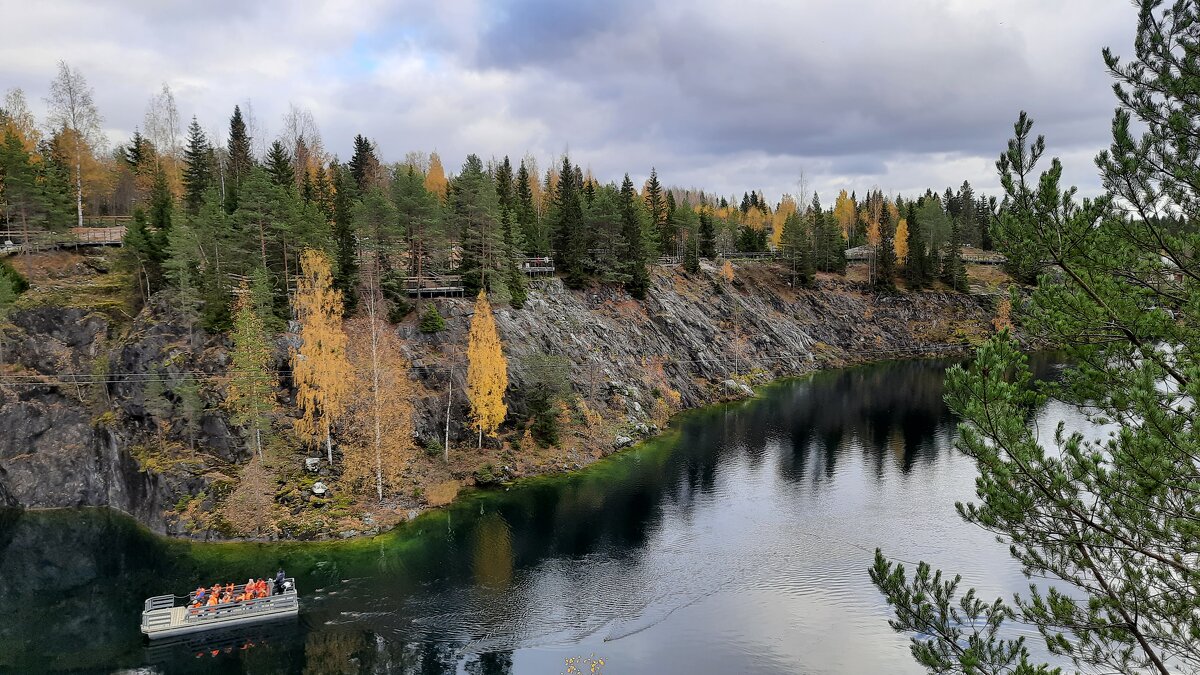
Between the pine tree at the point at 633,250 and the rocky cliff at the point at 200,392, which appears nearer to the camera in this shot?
the rocky cliff at the point at 200,392

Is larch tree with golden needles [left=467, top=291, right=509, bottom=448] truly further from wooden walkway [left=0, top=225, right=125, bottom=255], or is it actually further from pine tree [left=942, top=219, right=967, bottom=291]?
pine tree [left=942, top=219, right=967, bottom=291]

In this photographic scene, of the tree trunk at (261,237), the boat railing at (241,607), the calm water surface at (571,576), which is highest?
the tree trunk at (261,237)

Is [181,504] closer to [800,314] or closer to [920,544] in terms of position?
[920,544]

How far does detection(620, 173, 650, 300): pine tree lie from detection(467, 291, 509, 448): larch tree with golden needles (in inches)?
1423

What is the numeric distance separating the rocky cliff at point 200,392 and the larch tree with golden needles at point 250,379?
281 cm

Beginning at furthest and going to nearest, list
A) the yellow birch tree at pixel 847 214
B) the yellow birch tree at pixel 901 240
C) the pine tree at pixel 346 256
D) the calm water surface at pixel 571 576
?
the yellow birch tree at pixel 847 214, the yellow birch tree at pixel 901 240, the pine tree at pixel 346 256, the calm water surface at pixel 571 576

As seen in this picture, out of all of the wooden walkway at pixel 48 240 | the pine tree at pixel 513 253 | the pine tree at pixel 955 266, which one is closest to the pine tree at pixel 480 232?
the pine tree at pixel 513 253

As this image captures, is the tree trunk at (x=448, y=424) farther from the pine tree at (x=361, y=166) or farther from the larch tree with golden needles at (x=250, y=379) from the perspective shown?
the pine tree at (x=361, y=166)

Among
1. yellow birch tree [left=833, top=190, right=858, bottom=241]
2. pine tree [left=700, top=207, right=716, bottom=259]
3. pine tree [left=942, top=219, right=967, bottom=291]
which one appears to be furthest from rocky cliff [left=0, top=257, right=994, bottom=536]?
yellow birch tree [left=833, top=190, right=858, bottom=241]

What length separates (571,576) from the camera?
3647 centimetres

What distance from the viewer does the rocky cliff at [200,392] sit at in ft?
147

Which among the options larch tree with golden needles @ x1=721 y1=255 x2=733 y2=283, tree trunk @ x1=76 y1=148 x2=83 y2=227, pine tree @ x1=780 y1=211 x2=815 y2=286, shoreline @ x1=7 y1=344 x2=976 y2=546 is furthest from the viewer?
pine tree @ x1=780 y1=211 x2=815 y2=286

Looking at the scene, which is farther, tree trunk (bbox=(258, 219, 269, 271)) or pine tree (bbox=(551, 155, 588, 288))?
pine tree (bbox=(551, 155, 588, 288))

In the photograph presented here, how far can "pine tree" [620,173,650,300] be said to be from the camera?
279 feet
